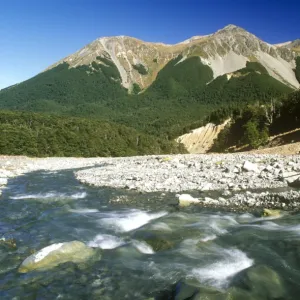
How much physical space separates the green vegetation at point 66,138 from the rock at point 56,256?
230 ft

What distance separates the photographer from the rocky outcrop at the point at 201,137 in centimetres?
12647

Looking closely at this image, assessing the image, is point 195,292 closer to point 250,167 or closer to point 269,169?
point 269,169

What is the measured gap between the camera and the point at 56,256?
10.5 meters

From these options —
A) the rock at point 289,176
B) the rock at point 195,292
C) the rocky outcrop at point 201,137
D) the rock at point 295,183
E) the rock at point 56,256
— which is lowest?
the rocky outcrop at point 201,137

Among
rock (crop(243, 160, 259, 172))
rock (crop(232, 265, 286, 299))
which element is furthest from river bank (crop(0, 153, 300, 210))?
rock (crop(232, 265, 286, 299))

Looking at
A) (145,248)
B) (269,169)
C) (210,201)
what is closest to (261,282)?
(145,248)

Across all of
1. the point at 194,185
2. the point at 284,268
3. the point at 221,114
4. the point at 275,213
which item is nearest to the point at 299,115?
the point at 221,114

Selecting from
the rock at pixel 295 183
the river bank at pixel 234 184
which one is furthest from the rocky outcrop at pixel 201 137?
the rock at pixel 295 183

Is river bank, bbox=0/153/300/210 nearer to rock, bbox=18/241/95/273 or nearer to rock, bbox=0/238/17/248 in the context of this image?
rock, bbox=18/241/95/273

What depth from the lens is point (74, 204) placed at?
1997cm

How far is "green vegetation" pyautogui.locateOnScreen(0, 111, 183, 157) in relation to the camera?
76.9 m

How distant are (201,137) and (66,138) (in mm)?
64898

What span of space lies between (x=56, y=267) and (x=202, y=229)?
6.05 metres

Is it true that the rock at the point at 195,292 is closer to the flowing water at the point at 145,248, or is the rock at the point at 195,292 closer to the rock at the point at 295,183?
the flowing water at the point at 145,248
